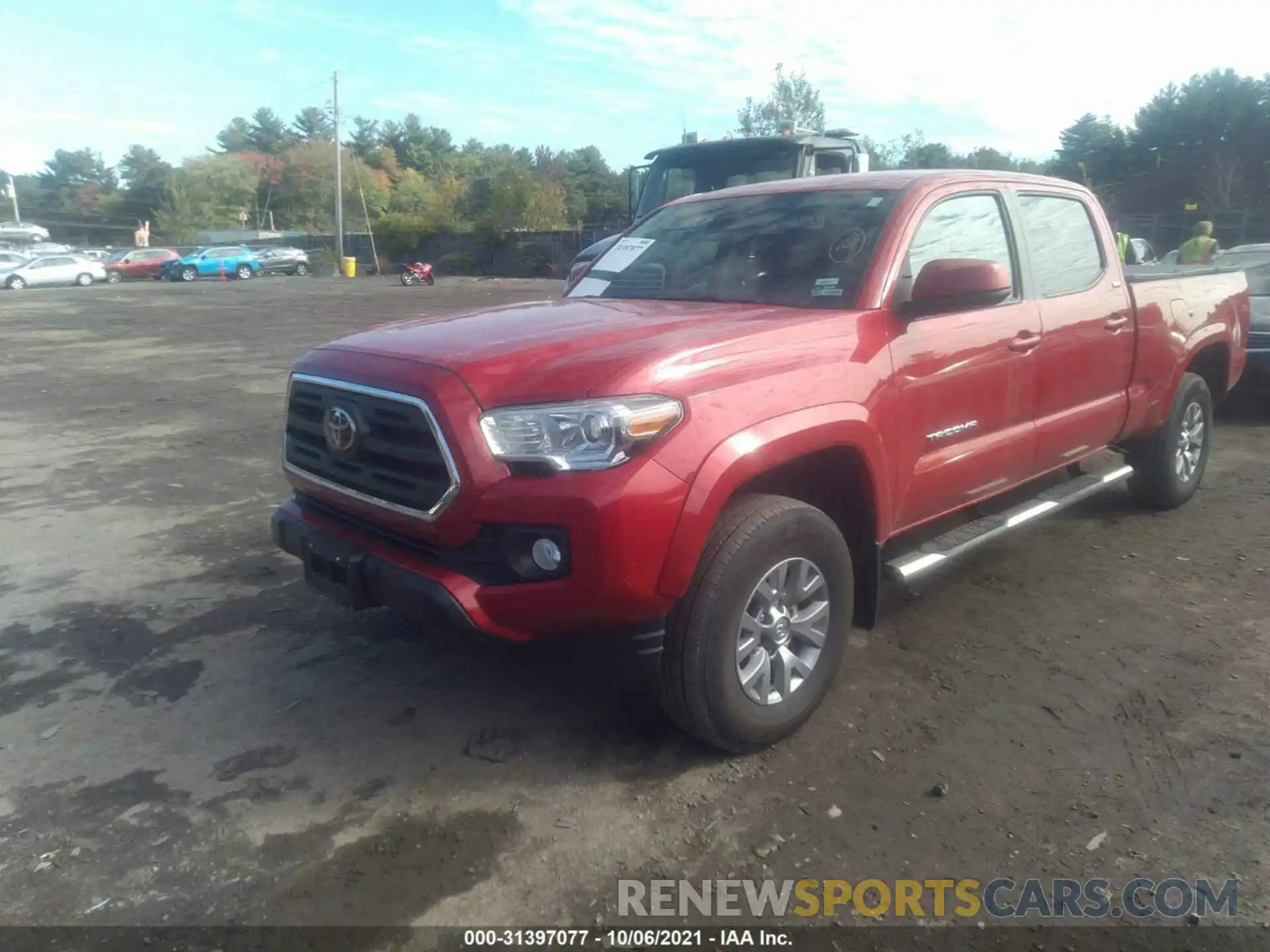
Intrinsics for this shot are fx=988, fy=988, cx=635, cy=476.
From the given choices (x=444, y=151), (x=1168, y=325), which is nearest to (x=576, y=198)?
(x=1168, y=325)

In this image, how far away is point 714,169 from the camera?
11.0 m

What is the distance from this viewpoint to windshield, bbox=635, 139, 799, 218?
416 inches

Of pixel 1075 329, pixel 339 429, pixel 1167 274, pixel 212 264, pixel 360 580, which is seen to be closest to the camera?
pixel 360 580

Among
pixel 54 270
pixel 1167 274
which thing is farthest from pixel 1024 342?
pixel 54 270

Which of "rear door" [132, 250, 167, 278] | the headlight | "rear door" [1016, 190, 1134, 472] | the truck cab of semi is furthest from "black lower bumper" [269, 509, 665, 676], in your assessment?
"rear door" [132, 250, 167, 278]

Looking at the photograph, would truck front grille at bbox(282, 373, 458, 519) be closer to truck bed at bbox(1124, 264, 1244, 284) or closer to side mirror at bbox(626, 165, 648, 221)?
truck bed at bbox(1124, 264, 1244, 284)

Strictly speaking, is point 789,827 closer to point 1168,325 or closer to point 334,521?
point 334,521

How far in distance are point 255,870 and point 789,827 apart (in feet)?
5.07

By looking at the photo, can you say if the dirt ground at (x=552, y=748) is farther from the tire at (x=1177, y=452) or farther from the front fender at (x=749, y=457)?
the front fender at (x=749, y=457)

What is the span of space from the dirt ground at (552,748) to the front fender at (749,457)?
52 cm

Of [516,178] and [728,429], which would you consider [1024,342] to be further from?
[516,178]

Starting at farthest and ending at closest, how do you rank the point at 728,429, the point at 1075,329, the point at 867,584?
1. the point at 1075,329
2. the point at 867,584
3. the point at 728,429

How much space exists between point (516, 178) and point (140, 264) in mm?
19856

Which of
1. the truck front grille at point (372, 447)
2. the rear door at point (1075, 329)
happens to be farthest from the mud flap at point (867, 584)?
the truck front grille at point (372, 447)
